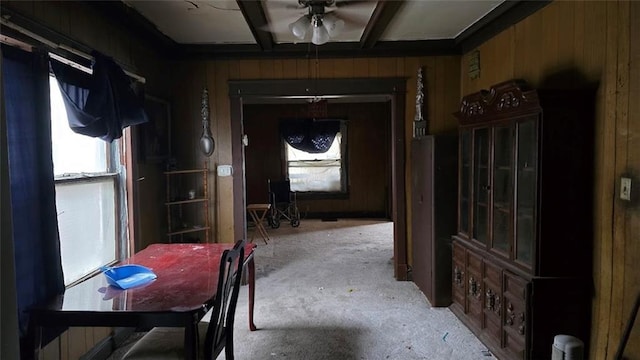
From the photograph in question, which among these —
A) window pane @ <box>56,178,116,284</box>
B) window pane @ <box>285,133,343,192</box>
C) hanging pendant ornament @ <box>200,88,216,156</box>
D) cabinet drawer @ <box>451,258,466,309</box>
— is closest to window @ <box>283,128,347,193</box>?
window pane @ <box>285,133,343,192</box>

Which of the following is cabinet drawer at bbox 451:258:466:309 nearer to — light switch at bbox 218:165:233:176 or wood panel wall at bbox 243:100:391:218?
light switch at bbox 218:165:233:176

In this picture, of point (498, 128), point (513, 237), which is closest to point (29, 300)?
point (513, 237)

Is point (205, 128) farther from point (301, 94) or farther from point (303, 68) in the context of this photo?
point (303, 68)

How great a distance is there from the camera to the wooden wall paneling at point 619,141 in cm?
204

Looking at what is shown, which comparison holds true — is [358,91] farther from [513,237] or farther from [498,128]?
[513,237]

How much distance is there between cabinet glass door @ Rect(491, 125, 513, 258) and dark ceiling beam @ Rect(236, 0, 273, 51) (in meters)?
1.88

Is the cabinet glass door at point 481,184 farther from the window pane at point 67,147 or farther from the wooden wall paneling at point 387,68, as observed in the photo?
the window pane at point 67,147

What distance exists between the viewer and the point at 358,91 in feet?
14.1

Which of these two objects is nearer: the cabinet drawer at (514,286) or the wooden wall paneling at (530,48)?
the cabinet drawer at (514,286)

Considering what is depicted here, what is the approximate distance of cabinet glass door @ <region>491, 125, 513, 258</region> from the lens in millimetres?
2660

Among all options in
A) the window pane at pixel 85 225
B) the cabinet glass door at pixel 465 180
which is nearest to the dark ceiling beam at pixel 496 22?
the cabinet glass door at pixel 465 180

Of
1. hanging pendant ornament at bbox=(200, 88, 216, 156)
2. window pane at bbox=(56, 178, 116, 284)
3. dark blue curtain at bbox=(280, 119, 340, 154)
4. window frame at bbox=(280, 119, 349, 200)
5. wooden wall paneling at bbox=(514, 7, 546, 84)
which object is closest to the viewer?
window pane at bbox=(56, 178, 116, 284)

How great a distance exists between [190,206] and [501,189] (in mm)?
3015

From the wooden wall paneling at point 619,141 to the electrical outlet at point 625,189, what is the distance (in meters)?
0.04
